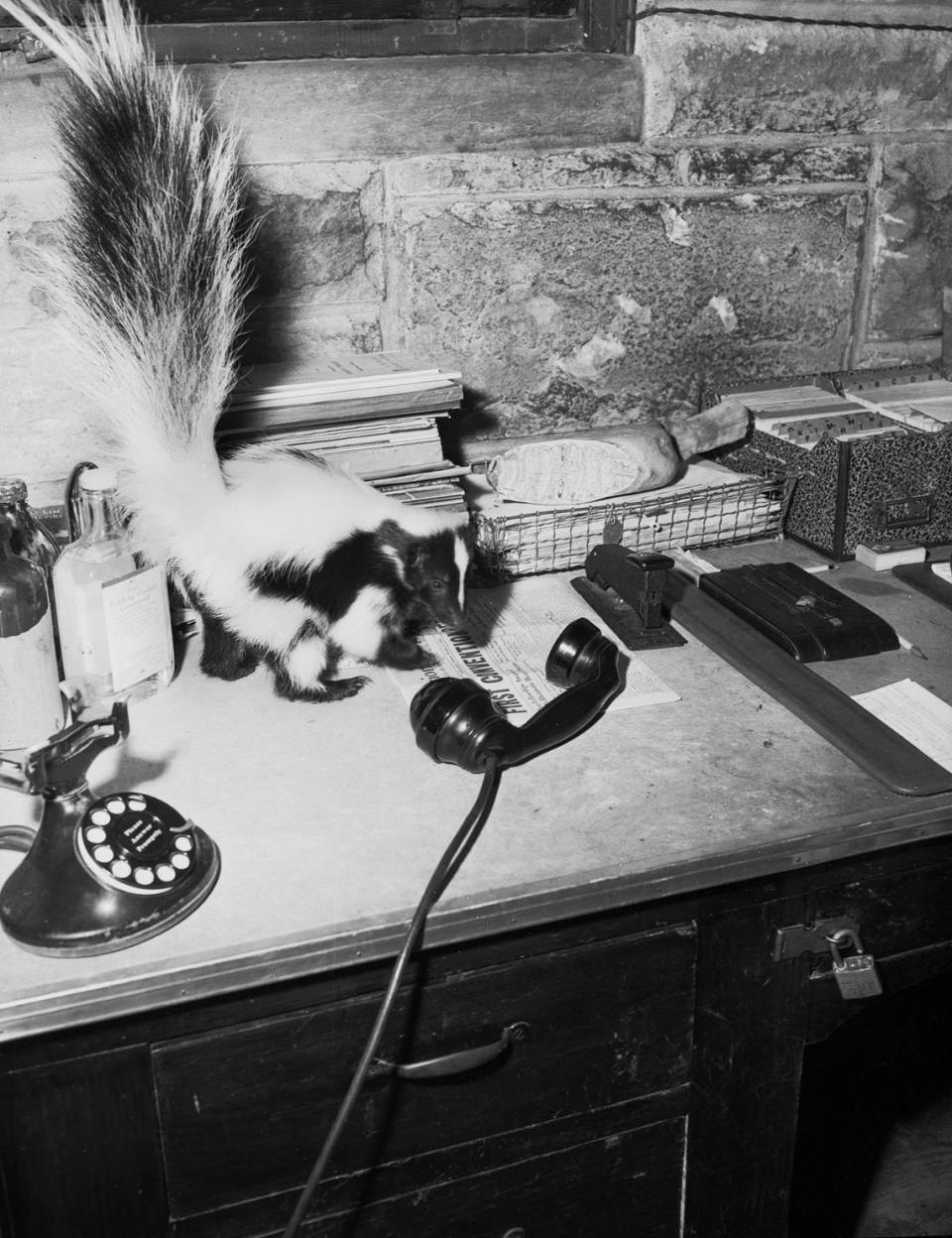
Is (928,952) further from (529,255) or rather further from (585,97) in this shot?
(585,97)

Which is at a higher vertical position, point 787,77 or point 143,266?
point 787,77

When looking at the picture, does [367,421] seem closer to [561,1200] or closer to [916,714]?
[916,714]

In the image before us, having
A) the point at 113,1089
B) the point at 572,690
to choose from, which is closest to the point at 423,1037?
the point at 113,1089

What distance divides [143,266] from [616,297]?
745 millimetres

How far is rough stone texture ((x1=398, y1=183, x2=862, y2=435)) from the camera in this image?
1622 millimetres

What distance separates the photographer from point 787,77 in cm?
169

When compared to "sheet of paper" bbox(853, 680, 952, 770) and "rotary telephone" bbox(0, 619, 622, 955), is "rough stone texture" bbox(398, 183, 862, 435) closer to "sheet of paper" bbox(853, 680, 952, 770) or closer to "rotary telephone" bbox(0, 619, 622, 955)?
"sheet of paper" bbox(853, 680, 952, 770)

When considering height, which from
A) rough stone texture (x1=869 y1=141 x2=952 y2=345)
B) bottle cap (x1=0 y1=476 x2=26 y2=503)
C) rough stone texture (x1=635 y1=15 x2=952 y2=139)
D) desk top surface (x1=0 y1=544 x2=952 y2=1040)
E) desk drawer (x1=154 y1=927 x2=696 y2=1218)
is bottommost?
desk drawer (x1=154 y1=927 x2=696 y2=1218)

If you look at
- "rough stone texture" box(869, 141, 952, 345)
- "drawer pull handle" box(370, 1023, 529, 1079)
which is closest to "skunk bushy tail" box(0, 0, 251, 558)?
"drawer pull handle" box(370, 1023, 529, 1079)

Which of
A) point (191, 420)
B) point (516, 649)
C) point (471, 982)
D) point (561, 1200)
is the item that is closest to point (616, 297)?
point (516, 649)

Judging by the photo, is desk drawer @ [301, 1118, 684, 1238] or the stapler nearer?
desk drawer @ [301, 1118, 684, 1238]

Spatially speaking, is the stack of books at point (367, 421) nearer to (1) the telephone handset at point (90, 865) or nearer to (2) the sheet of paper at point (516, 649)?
(2) the sheet of paper at point (516, 649)

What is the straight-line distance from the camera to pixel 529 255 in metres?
1.64

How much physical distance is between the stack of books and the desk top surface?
27cm
